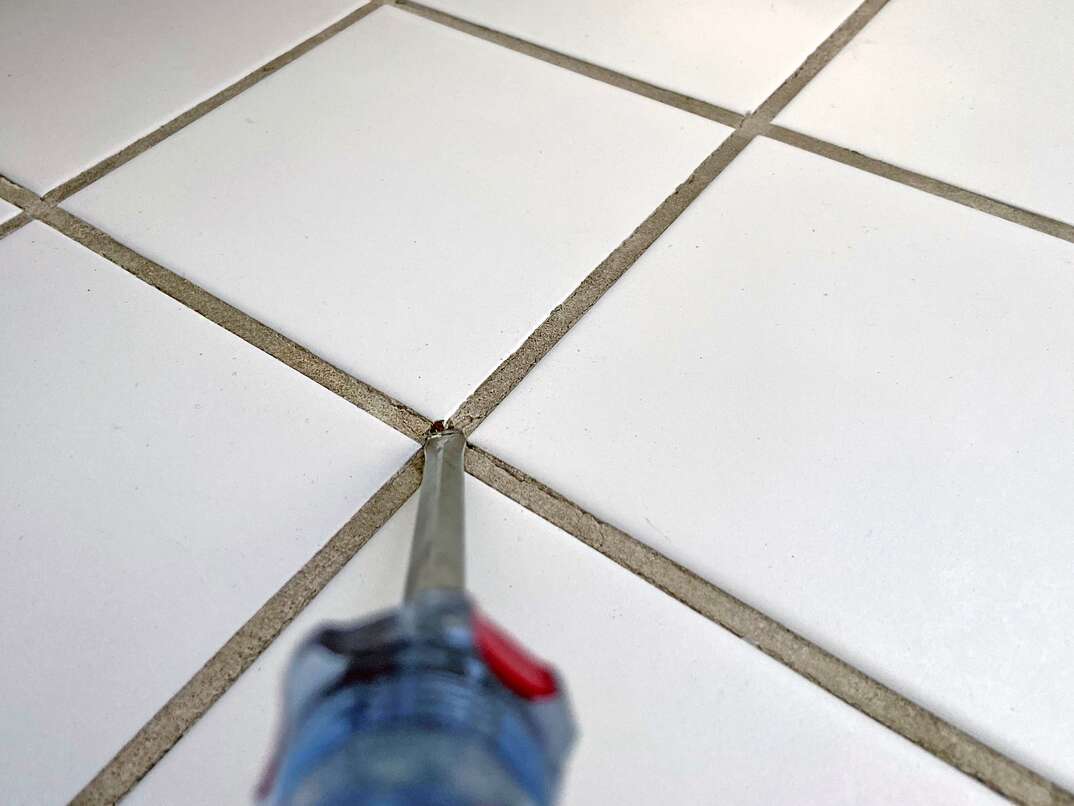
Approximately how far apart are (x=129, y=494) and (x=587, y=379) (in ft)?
0.72

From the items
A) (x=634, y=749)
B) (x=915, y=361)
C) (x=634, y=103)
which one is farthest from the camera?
(x=634, y=103)

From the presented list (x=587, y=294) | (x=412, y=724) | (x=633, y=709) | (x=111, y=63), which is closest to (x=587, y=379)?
(x=587, y=294)

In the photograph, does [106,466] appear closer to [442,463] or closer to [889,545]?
[442,463]

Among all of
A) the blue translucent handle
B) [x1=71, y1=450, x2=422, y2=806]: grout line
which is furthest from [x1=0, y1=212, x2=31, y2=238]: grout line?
the blue translucent handle

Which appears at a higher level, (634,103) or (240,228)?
(634,103)

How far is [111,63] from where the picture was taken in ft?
2.13

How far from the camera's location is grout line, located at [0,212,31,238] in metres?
0.53

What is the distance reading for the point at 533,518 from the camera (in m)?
0.40

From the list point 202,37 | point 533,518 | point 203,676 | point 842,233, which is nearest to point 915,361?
point 842,233

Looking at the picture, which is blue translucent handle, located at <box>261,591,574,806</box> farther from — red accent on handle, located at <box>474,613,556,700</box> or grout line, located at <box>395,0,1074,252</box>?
grout line, located at <box>395,0,1074,252</box>

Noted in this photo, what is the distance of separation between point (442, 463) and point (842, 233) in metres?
0.28

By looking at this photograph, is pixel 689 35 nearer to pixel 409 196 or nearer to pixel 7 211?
pixel 409 196

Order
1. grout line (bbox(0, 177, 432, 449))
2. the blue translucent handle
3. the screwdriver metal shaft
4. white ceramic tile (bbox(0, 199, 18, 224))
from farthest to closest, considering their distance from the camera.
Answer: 1. white ceramic tile (bbox(0, 199, 18, 224))
2. grout line (bbox(0, 177, 432, 449))
3. the screwdriver metal shaft
4. the blue translucent handle

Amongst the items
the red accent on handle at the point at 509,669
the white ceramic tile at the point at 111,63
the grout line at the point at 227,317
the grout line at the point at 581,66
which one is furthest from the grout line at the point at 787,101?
the red accent on handle at the point at 509,669
